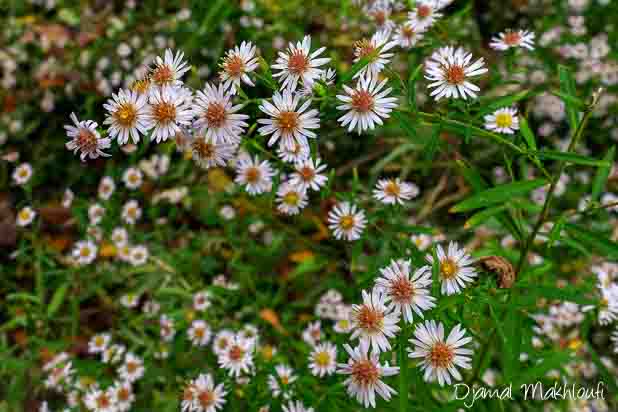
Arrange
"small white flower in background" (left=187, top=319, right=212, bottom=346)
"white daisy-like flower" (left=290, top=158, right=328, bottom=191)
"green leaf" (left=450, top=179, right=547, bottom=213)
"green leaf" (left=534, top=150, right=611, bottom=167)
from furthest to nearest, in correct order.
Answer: "small white flower in background" (left=187, top=319, right=212, bottom=346)
"white daisy-like flower" (left=290, top=158, right=328, bottom=191)
"green leaf" (left=450, top=179, right=547, bottom=213)
"green leaf" (left=534, top=150, right=611, bottom=167)

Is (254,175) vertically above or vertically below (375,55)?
above

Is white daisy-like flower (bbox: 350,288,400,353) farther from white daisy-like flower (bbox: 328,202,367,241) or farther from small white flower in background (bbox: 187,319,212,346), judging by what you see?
small white flower in background (bbox: 187,319,212,346)

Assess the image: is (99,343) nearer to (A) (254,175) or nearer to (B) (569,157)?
(A) (254,175)

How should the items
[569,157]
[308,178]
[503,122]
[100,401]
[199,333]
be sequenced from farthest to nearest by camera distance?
1. [199,333]
2. [100,401]
3. [308,178]
4. [503,122]
5. [569,157]

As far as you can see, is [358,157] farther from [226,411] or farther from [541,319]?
[226,411]

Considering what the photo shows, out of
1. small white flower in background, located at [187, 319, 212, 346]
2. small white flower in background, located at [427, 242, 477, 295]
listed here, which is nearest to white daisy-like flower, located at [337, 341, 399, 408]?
small white flower in background, located at [427, 242, 477, 295]

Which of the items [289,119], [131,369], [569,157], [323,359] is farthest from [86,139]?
[131,369]

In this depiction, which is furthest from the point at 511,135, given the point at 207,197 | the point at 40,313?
the point at 40,313
